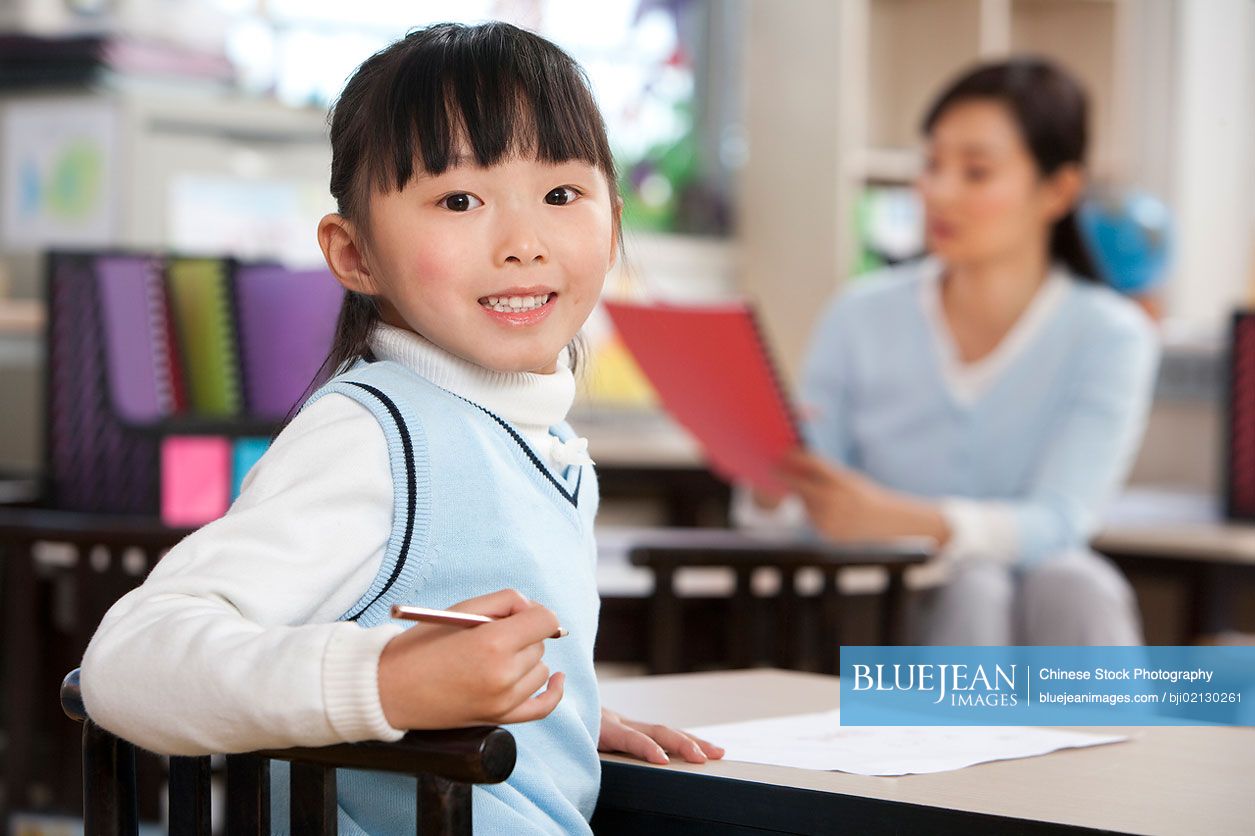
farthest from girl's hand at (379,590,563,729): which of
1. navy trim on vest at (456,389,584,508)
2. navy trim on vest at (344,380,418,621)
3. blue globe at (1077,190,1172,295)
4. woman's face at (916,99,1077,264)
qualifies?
blue globe at (1077,190,1172,295)

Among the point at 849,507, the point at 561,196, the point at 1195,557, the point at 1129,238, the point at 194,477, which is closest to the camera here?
the point at 561,196

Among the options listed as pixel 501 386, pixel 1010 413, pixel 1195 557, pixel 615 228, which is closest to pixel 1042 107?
pixel 1010 413

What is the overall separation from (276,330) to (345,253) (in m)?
1.14

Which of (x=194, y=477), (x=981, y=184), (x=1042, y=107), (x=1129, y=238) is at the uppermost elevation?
(x=1042, y=107)

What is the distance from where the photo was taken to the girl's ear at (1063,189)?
2658 millimetres

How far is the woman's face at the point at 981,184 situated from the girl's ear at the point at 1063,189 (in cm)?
2

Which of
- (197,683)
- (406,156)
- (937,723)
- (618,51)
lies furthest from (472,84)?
(618,51)

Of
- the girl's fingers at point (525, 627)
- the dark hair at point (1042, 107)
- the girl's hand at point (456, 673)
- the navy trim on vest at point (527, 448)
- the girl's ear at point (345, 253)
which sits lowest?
the girl's hand at point (456, 673)

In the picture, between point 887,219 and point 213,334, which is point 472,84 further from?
point 887,219

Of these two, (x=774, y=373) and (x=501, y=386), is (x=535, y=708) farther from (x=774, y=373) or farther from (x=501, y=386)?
(x=774, y=373)

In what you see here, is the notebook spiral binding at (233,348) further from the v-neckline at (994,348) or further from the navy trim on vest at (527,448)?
the navy trim on vest at (527,448)

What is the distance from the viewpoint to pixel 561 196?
39.0 inches

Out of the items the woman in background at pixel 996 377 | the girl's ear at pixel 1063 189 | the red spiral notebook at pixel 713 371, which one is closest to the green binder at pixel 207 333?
the red spiral notebook at pixel 713 371

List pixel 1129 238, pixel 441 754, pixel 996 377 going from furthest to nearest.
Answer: pixel 1129 238, pixel 996 377, pixel 441 754
